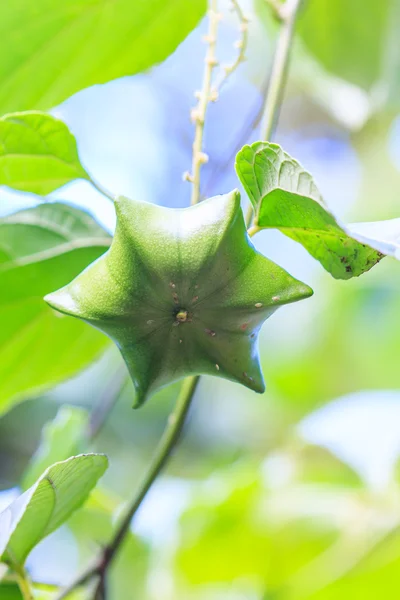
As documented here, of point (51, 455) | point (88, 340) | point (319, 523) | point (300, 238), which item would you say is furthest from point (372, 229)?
point (319, 523)

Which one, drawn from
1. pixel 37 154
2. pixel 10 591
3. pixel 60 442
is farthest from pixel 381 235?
pixel 60 442

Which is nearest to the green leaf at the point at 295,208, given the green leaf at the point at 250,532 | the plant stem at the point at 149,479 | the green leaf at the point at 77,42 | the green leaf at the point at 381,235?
the green leaf at the point at 381,235

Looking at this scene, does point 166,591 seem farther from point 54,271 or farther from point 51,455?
point 54,271

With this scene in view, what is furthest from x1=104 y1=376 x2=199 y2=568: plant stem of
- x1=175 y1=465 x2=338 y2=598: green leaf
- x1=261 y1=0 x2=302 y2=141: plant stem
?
x1=175 y1=465 x2=338 y2=598: green leaf

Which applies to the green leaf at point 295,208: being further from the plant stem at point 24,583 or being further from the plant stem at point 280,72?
the plant stem at point 24,583

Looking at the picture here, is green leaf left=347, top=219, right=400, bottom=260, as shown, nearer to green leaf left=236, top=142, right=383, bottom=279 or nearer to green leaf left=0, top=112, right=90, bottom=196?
green leaf left=236, top=142, right=383, bottom=279

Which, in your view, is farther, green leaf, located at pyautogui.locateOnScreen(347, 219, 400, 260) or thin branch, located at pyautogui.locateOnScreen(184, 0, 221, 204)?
thin branch, located at pyautogui.locateOnScreen(184, 0, 221, 204)

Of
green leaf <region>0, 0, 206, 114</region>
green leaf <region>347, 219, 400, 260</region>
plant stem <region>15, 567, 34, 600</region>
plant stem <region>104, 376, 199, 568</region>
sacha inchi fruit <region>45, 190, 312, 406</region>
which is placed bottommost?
plant stem <region>15, 567, 34, 600</region>
